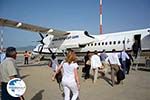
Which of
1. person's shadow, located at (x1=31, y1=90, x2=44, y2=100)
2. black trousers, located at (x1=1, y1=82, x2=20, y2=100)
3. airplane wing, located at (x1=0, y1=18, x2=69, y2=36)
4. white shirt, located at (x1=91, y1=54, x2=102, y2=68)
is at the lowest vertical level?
person's shadow, located at (x1=31, y1=90, x2=44, y2=100)

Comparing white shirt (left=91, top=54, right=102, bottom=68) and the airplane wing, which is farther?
the airplane wing

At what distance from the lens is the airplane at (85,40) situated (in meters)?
20.3

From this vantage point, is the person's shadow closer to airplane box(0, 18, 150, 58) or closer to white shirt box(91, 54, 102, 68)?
white shirt box(91, 54, 102, 68)

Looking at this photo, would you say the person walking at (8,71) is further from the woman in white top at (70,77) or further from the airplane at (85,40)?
the airplane at (85,40)

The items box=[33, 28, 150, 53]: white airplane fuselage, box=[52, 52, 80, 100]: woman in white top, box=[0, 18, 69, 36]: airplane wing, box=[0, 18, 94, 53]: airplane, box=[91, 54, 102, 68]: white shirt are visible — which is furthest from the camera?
box=[0, 18, 94, 53]: airplane

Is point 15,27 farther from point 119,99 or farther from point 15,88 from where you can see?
point 15,88

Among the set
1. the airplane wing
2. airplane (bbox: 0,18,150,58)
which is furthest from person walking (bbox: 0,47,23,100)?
the airplane wing

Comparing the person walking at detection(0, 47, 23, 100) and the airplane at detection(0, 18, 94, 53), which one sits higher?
the airplane at detection(0, 18, 94, 53)

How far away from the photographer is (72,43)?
25.6 meters

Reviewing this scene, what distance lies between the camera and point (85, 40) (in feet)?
81.1

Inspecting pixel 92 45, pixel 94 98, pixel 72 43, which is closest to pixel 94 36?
pixel 92 45

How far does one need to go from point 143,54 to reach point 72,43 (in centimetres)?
871

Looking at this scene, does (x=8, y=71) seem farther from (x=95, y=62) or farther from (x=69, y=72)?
(x=95, y=62)

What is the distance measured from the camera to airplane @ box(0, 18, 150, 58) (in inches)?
800
